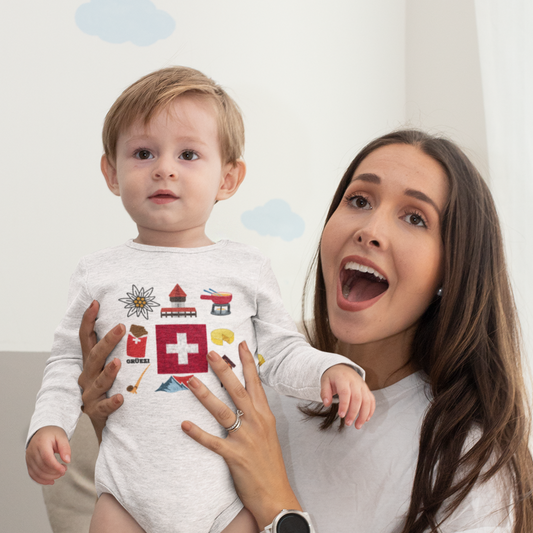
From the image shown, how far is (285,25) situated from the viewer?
9.13 ft

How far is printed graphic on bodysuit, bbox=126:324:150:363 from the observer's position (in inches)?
42.6

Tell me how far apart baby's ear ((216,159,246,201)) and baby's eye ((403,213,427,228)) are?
0.39 metres

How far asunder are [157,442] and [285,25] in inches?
92.3

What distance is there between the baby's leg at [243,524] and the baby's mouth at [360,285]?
0.53 metres

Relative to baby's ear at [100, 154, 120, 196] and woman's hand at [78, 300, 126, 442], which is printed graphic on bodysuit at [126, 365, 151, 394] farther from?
baby's ear at [100, 154, 120, 196]

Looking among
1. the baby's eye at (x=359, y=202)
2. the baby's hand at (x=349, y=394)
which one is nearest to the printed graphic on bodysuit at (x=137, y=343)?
the baby's hand at (x=349, y=394)

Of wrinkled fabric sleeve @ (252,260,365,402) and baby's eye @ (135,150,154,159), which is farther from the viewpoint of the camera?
baby's eye @ (135,150,154,159)

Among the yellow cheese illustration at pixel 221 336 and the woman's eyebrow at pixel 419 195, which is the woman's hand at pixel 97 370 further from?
the woman's eyebrow at pixel 419 195

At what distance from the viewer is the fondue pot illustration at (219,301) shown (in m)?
1.12

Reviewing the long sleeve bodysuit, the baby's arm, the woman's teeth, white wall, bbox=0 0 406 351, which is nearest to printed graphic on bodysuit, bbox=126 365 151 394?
the long sleeve bodysuit

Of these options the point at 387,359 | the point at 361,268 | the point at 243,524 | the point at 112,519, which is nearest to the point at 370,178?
the point at 361,268

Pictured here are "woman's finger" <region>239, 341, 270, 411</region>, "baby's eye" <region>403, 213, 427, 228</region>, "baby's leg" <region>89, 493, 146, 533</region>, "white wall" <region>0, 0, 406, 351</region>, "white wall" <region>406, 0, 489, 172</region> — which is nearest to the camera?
"baby's leg" <region>89, 493, 146, 533</region>

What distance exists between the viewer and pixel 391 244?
1.21m

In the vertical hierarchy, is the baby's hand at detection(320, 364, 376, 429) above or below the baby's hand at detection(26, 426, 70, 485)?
above
